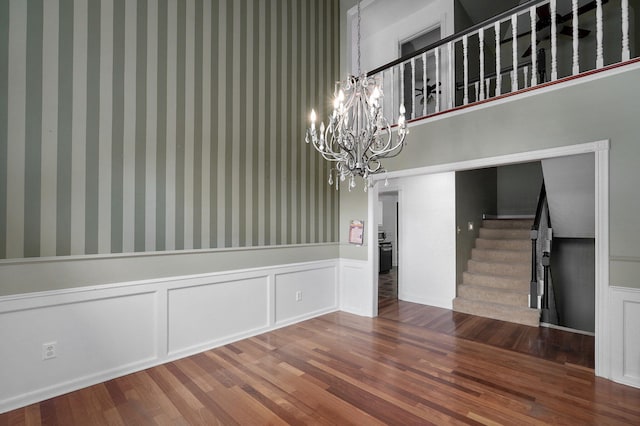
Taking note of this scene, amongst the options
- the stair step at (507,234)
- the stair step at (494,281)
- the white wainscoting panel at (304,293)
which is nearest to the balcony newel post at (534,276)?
the stair step at (494,281)

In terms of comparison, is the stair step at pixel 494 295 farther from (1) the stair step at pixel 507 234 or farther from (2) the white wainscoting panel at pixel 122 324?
(2) the white wainscoting panel at pixel 122 324

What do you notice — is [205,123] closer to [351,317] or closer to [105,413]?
[105,413]

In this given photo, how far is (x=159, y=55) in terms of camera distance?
3.23 metres

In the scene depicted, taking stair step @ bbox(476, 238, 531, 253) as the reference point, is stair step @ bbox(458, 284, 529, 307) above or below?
below

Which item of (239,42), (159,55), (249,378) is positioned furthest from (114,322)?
(239,42)

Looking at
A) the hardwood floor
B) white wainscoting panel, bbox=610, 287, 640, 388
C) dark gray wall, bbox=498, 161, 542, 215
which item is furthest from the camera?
dark gray wall, bbox=498, 161, 542, 215

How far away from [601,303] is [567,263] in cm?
322

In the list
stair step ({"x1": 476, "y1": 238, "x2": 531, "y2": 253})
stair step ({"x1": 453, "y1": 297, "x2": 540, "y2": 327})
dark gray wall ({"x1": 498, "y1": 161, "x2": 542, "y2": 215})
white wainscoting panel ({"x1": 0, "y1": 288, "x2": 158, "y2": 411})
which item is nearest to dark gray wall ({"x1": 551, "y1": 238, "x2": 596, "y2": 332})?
stair step ({"x1": 476, "y1": 238, "x2": 531, "y2": 253})

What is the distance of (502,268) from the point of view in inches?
207

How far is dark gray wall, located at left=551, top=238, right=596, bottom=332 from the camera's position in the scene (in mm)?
5320

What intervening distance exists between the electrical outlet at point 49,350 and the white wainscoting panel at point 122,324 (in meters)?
0.02

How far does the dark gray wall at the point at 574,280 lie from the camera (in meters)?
5.32

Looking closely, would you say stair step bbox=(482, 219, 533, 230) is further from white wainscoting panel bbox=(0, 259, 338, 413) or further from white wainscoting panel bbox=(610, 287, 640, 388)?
white wainscoting panel bbox=(0, 259, 338, 413)

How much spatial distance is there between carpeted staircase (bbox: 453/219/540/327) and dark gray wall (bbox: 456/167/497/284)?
18 centimetres
